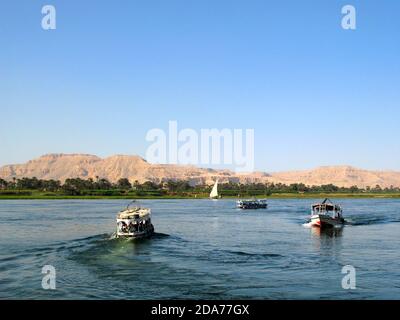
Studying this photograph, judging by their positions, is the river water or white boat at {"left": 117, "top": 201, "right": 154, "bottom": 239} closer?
the river water

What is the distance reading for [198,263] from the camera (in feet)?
144

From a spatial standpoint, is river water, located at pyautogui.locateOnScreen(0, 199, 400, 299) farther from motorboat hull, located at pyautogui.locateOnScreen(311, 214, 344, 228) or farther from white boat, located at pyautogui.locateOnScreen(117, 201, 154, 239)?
motorboat hull, located at pyautogui.locateOnScreen(311, 214, 344, 228)

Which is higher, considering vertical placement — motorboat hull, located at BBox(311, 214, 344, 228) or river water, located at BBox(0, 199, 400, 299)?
motorboat hull, located at BBox(311, 214, 344, 228)

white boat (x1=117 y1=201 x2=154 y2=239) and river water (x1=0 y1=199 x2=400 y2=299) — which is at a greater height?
white boat (x1=117 y1=201 x2=154 y2=239)

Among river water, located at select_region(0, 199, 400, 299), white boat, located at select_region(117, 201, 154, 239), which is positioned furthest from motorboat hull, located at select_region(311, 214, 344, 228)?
white boat, located at select_region(117, 201, 154, 239)

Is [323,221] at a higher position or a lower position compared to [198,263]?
higher

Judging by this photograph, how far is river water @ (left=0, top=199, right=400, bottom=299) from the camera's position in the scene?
109 ft

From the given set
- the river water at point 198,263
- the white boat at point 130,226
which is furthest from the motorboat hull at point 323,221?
the white boat at point 130,226

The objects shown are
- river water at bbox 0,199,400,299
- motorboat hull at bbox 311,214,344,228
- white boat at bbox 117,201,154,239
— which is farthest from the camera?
motorboat hull at bbox 311,214,344,228

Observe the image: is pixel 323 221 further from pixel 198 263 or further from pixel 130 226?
pixel 198 263

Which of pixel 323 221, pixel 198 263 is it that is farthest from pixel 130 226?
pixel 323 221

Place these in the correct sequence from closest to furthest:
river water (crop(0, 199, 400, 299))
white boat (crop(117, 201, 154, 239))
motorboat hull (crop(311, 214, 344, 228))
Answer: river water (crop(0, 199, 400, 299)) < white boat (crop(117, 201, 154, 239)) < motorboat hull (crop(311, 214, 344, 228))
